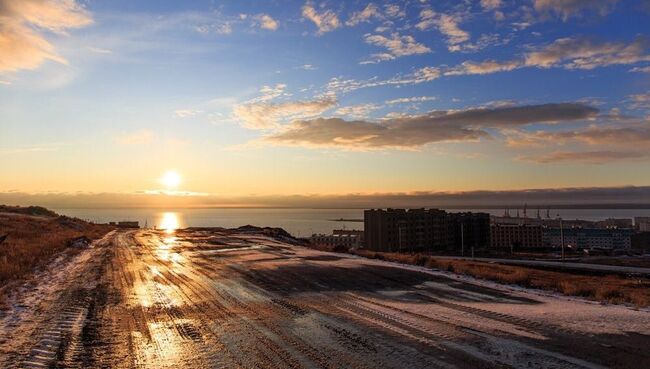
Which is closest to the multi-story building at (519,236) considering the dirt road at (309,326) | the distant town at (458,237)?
the distant town at (458,237)

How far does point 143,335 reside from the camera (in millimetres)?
8641

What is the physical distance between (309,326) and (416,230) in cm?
10872

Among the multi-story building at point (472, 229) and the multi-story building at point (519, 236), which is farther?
the multi-story building at point (519, 236)

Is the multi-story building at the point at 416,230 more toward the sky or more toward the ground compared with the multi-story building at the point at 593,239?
more toward the sky

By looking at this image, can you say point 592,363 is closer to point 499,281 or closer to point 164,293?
point 499,281

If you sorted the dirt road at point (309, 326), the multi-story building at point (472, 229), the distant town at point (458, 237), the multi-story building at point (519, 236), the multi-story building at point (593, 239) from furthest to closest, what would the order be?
1. the multi-story building at point (593, 239)
2. the multi-story building at point (519, 236)
3. the multi-story building at point (472, 229)
4. the distant town at point (458, 237)
5. the dirt road at point (309, 326)

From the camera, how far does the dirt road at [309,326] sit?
275 inches

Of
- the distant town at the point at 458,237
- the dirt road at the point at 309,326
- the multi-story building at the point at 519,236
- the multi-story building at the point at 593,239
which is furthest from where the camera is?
the multi-story building at the point at 593,239

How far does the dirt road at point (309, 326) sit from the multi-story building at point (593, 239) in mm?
153988

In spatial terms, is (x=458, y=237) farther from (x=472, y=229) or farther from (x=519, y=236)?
(x=519, y=236)

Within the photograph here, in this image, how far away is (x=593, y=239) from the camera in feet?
520

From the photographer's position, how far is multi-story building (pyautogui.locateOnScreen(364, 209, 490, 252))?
362 feet

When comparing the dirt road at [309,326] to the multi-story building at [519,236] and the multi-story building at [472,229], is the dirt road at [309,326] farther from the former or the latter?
the multi-story building at [519,236]

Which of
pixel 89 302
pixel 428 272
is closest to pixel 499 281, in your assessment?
pixel 428 272
